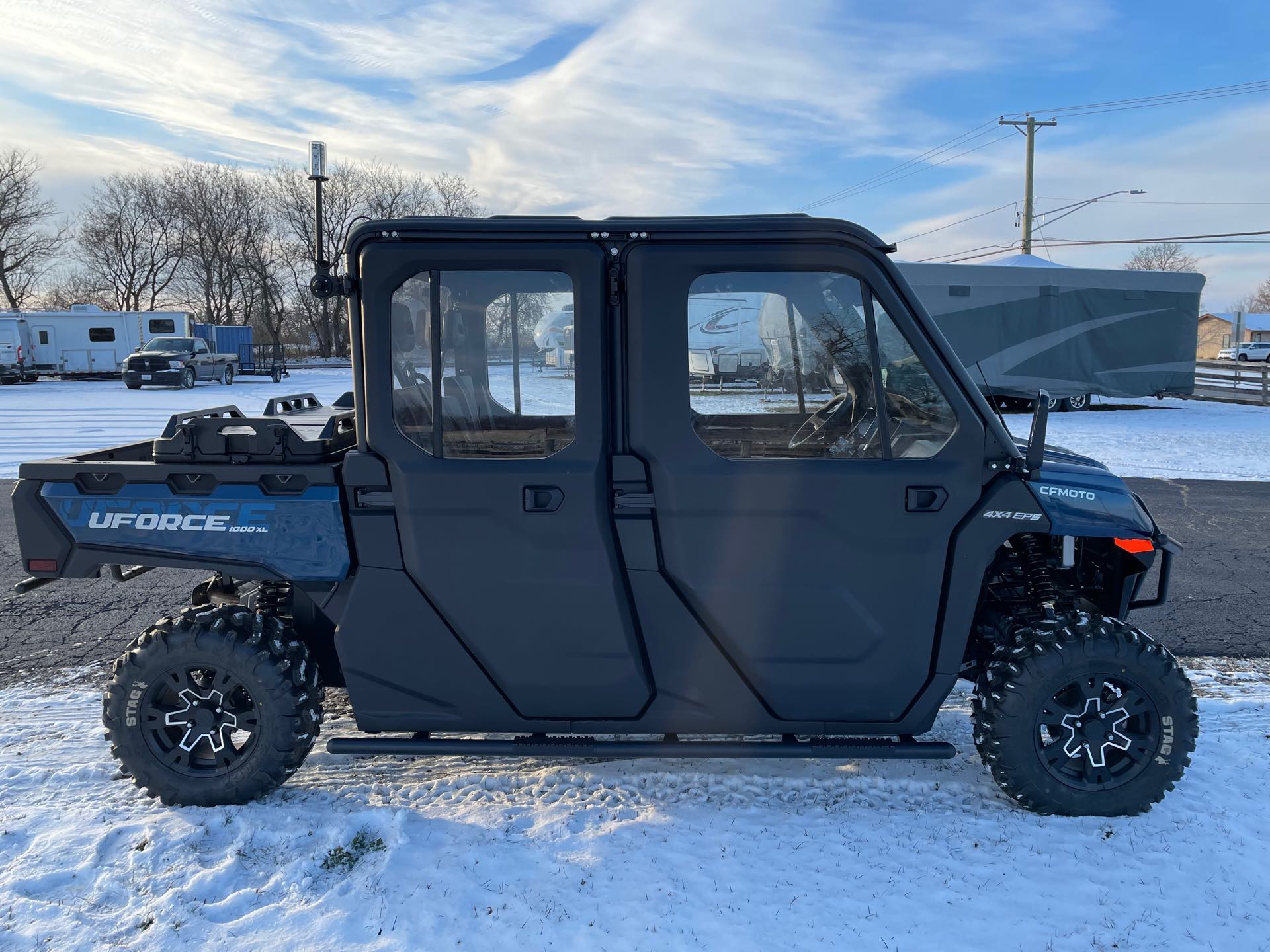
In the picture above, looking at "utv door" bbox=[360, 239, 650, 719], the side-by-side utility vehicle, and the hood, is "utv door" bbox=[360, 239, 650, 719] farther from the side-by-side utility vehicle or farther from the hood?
the hood

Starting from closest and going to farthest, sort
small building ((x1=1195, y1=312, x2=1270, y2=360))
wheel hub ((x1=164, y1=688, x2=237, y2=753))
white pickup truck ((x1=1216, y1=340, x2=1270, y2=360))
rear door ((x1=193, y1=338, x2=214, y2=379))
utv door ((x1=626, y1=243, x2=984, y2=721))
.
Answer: utv door ((x1=626, y1=243, x2=984, y2=721)) < wheel hub ((x1=164, y1=688, x2=237, y2=753)) < rear door ((x1=193, y1=338, x2=214, y2=379)) < white pickup truck ((x1=1216, y1=340, x2=1270, y2=360)) < small building ((x1=1195, y1=312, x2=1270, y2=360))

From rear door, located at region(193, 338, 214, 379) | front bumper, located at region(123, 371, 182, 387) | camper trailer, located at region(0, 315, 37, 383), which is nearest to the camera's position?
front bumper, located at region(123, 371, 182, 387)

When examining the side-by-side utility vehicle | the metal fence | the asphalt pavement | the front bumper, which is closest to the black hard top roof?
the side-by-side utility vehicle

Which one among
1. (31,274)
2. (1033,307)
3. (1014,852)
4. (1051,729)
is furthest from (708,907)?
(31,274)

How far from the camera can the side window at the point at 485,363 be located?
3.06 meters

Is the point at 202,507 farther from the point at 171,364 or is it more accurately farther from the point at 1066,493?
the point at 171,364

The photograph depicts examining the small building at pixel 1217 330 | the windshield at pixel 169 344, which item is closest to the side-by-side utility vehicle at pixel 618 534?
the windshield at pixel 169 344

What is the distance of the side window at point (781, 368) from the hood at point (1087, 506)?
0.70 m

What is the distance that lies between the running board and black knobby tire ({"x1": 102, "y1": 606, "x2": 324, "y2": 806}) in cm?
22

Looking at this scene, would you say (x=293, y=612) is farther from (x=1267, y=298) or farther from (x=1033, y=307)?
(x=1267, y=298)

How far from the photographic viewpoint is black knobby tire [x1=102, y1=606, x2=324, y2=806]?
3.20m

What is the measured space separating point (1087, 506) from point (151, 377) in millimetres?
29119

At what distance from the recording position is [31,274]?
159 feet

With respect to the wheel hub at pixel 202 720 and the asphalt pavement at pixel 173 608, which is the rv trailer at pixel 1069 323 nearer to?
the asphalt pavement at pixel 173 608
